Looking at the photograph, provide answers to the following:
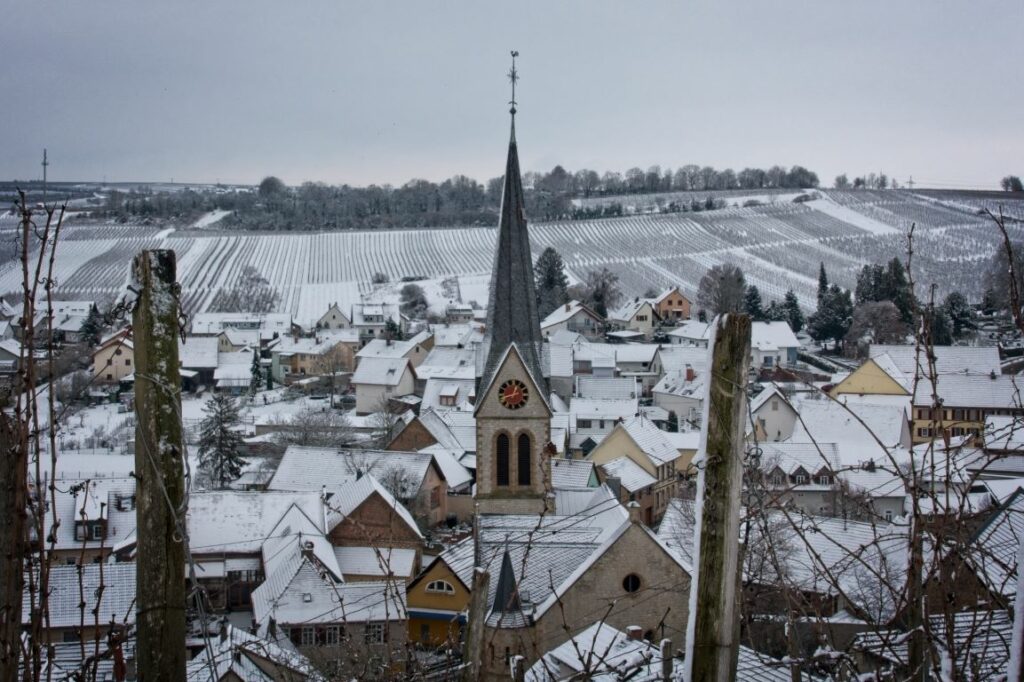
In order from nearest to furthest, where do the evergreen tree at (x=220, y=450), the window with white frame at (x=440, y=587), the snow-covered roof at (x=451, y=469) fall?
the window with white frame at (x=440, y=587) → the snow-covered roof at (x=451, y=469) → the evergreen tree at (x=220, y=450)

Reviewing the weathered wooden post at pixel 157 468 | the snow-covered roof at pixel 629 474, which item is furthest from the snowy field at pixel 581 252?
the weathered wooden post at pixel 157 468

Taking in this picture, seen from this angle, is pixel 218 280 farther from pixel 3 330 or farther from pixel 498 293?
pixel 498 293

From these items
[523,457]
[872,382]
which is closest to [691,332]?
[872,382]

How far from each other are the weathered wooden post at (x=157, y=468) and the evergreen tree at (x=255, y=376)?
49.0 metres

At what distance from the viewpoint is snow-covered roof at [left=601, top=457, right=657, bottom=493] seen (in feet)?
94.9

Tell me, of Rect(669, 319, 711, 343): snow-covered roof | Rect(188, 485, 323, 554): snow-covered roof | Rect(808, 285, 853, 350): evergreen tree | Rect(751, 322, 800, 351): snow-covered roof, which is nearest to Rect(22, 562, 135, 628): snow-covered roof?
Rect(188, 485, 323, 554): snow-covered roof

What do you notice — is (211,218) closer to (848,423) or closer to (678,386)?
(678,386)

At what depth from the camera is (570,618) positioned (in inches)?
587

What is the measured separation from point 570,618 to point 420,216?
102 m

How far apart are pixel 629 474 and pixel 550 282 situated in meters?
39.6

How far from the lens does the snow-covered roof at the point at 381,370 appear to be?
46.5 metres

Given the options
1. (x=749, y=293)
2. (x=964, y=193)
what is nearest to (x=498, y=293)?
(x=749, y=293)

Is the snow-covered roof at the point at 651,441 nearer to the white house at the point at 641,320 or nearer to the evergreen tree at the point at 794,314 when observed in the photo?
the white house at the point at 641,320

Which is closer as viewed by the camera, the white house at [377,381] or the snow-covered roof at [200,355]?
the white house at [377,381]
